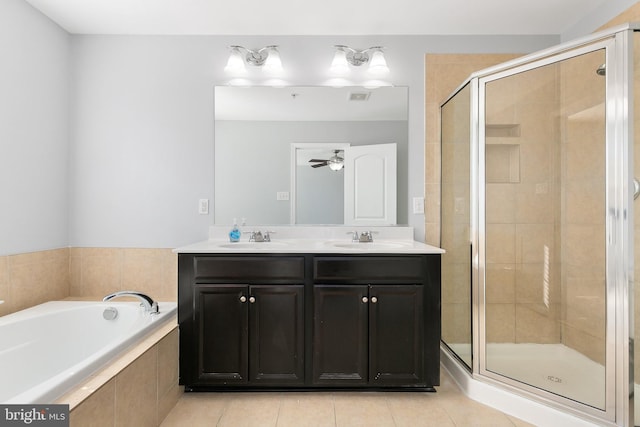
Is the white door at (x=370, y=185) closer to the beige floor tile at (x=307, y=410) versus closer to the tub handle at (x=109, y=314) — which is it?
the beige floor tile at (x=307, y=410)

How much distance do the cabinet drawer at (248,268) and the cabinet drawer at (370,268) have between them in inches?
5.2

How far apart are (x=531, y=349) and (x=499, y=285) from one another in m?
0.37

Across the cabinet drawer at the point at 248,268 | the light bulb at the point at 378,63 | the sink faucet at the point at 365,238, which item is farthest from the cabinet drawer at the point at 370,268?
the light bulb at the point at 378,63

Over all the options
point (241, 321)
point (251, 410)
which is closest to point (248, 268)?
point (241, 321)

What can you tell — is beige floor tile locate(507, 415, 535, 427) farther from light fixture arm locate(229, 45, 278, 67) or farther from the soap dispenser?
light fixture arm locate(229, 45, 278, 67)

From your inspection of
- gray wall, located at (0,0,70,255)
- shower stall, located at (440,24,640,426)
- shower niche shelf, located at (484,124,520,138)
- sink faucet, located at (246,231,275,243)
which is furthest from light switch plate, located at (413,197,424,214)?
gray wall, located at (0,0,70,255)

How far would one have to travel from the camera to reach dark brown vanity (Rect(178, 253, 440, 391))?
2.09 meters

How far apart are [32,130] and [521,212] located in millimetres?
3004

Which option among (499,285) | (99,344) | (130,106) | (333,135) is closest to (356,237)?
(333,135)

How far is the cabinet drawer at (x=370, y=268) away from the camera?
6.95 ft

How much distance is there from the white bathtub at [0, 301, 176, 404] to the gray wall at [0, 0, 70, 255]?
1.58 feet

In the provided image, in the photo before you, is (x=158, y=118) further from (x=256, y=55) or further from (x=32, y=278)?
(x=32, y=278)

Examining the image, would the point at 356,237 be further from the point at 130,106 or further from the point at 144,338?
the point at 130,106

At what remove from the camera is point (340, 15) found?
7.98ft
